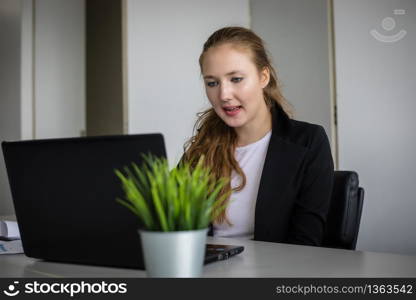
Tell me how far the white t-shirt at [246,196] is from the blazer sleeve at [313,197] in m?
0.14

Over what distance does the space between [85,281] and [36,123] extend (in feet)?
10.3

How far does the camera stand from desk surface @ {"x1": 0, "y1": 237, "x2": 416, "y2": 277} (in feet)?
3.04

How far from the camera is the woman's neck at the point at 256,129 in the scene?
180 cm

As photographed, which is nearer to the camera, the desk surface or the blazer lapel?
the desk surface

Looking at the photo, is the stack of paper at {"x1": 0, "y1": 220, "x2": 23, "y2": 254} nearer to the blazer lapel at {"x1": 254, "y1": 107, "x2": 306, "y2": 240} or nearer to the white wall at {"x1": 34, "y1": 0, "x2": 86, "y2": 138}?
the blazer lapel at {"x1": 254, "y1": 107, "x2": 306, "y2": 240}

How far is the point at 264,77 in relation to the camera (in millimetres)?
1824

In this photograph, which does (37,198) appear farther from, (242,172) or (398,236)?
(398,236)

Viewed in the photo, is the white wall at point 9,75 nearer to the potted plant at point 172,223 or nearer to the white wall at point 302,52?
the white wall at point 302,52

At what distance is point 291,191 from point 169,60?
2.08 meters

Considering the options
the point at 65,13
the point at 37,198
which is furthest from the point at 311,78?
the point at 37,198

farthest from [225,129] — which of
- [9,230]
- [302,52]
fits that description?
[302,52]

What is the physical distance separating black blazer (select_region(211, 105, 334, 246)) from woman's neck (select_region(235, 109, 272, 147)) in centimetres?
16

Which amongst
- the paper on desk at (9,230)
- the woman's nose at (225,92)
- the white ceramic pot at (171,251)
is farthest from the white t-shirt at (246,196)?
the white ceramic pot at (171,251)

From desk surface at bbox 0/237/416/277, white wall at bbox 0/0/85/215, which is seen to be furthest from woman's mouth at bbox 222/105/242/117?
white wall at bbox 0/0/85/215
